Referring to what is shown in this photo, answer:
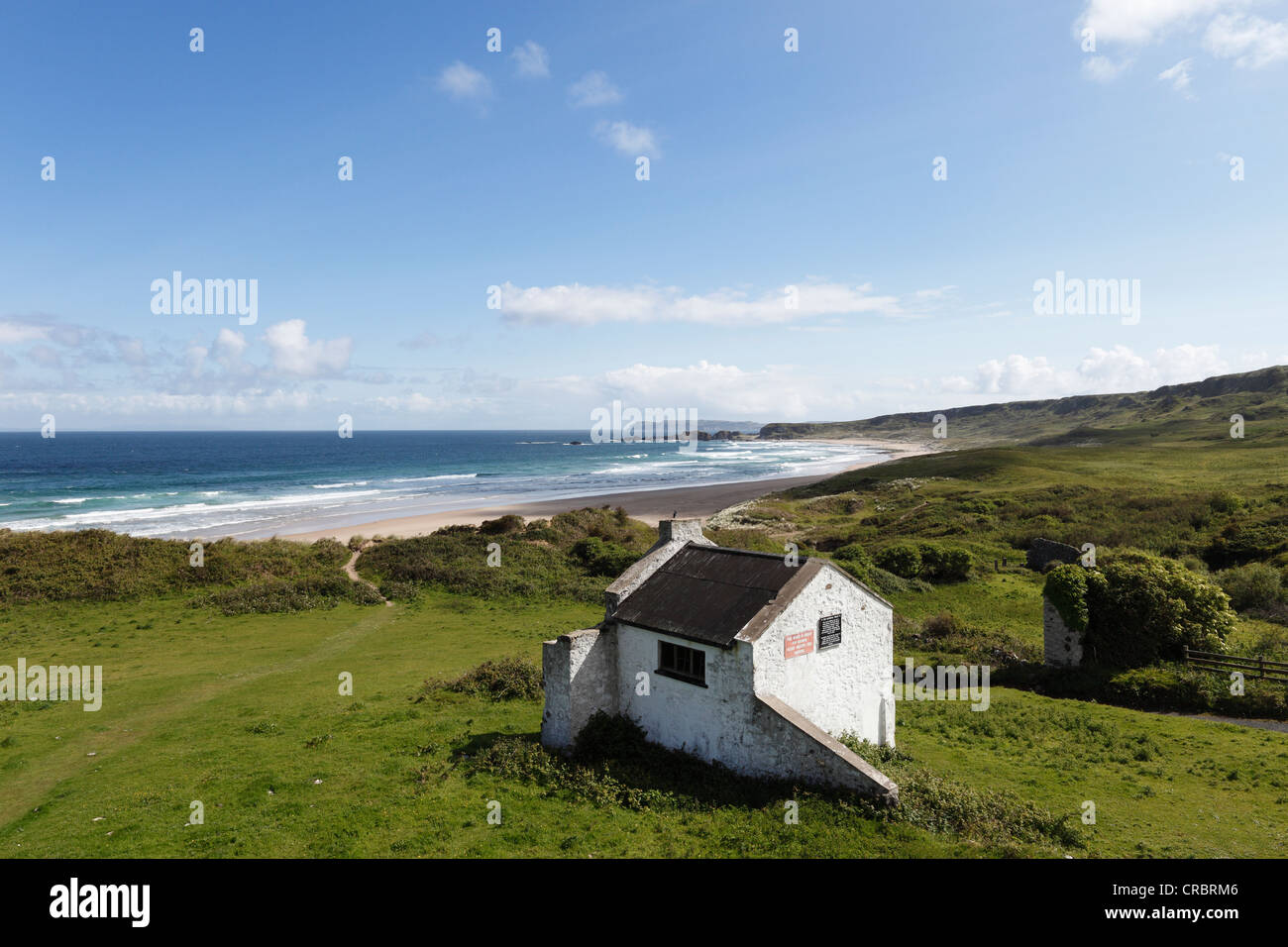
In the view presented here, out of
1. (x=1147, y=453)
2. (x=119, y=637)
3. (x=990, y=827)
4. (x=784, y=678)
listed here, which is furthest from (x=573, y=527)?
(x=1147, y=453)

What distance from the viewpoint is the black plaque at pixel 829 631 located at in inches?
586

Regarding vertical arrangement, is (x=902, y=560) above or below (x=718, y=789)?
above

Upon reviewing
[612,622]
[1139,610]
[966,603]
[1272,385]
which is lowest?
[966,603]

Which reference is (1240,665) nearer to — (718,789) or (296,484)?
(718,789)

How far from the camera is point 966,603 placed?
110ft

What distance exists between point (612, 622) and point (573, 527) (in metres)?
33.6

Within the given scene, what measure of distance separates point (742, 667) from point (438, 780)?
7773mm

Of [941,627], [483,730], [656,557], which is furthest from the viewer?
[941,627]

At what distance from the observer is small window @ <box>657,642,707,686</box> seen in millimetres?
14625

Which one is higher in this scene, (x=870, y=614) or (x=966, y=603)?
(x=870, y=614)

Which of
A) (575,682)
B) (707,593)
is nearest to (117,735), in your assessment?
(575,682)

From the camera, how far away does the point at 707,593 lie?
51.6 feet

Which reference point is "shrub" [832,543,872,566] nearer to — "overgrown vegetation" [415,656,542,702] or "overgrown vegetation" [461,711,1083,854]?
"overgrown vegetation" [415,656,542,702]

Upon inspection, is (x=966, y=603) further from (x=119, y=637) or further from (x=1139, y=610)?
(x=119, y=637)
